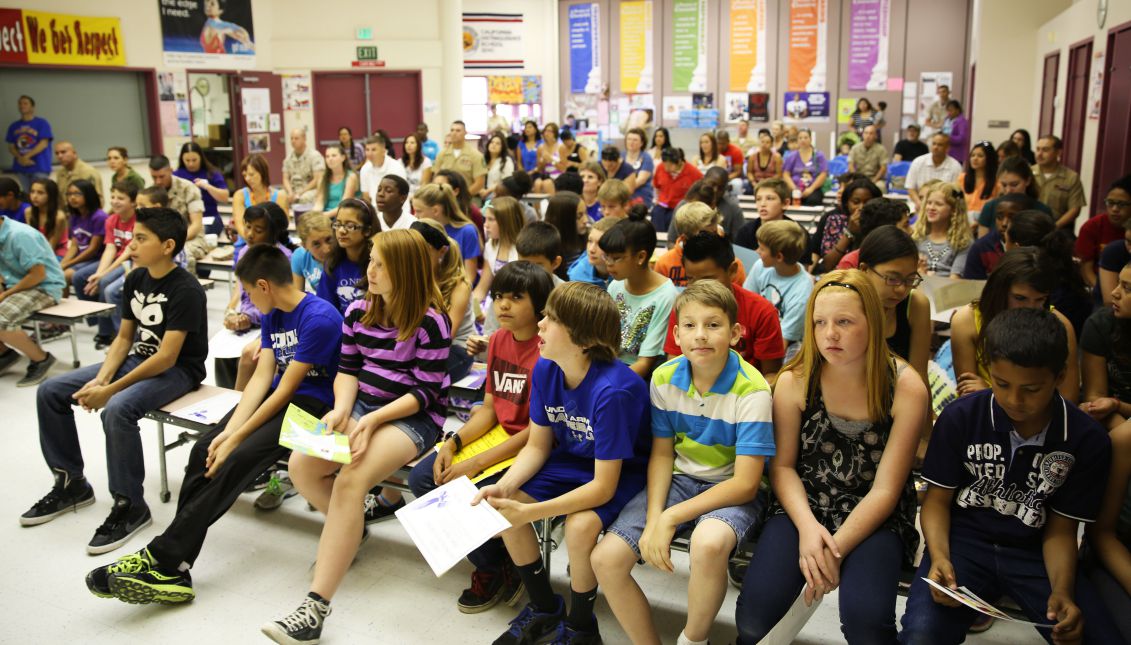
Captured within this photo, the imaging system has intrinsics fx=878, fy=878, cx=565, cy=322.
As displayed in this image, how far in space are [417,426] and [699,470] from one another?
1.13 metres

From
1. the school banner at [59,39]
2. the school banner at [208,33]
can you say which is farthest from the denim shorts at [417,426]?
the school banner at [208,33]

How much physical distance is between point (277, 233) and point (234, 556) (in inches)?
75.5

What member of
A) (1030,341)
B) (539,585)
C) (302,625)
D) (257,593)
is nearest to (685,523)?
(539,585)

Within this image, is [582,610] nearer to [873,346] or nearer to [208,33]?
[873,346]

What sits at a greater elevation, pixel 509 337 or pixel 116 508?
pixel 509 337

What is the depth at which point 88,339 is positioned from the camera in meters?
6.63

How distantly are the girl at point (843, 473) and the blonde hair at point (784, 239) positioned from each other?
135 cm

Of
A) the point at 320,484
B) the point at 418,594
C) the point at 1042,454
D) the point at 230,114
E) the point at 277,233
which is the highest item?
the point at 230,114

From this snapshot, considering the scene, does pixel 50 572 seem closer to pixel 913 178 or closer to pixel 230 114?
pixel 913 178

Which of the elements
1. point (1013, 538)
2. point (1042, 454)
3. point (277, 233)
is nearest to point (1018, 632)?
point (1013, 538)

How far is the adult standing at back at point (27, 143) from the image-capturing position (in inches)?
395

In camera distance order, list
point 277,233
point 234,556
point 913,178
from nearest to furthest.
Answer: point 234,556
point 277,233
point 913,178

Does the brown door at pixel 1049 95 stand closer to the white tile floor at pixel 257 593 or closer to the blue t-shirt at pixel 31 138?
the white tile floor at pixel 257 593

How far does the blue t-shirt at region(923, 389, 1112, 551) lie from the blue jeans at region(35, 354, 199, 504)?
3001 millimetres
